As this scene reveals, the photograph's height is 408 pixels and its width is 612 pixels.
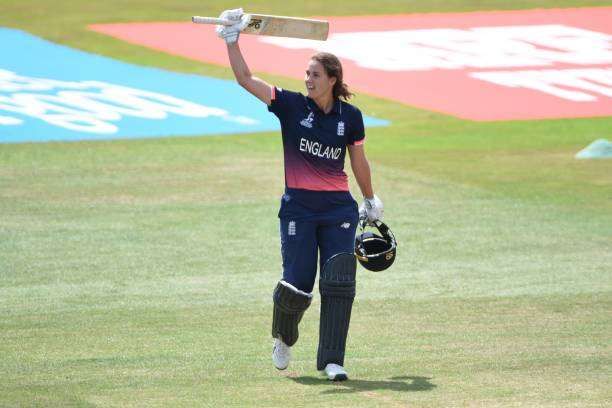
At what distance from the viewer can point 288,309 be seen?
8.17 meters

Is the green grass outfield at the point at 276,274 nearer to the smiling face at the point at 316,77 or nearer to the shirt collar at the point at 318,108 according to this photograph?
the shirt collar at the point at 318,108

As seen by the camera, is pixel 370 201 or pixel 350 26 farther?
pixel 350 26

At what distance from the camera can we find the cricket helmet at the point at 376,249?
8.55 metres

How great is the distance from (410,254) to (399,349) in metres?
3.58

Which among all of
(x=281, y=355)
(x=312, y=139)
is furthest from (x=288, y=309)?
(x=312, y=139)

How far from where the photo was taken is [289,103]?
8164mm

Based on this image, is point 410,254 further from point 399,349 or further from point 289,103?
point 289,103

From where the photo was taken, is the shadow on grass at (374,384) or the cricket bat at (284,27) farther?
the cricket bat at (284,27)

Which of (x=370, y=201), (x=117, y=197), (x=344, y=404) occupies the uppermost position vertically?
(x=370, y=201)

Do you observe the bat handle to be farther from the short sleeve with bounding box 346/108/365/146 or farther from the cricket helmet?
the cricket helmet

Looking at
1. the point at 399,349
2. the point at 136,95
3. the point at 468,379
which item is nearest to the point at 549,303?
the point at 399,349

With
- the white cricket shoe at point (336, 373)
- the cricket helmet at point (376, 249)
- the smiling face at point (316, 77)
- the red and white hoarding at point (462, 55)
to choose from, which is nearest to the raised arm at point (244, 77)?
the smiling face at point (316, 77)

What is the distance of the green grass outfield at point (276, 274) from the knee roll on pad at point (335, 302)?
0.28 metres

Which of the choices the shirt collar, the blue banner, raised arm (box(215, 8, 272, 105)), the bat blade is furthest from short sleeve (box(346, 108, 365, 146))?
the blue banner
